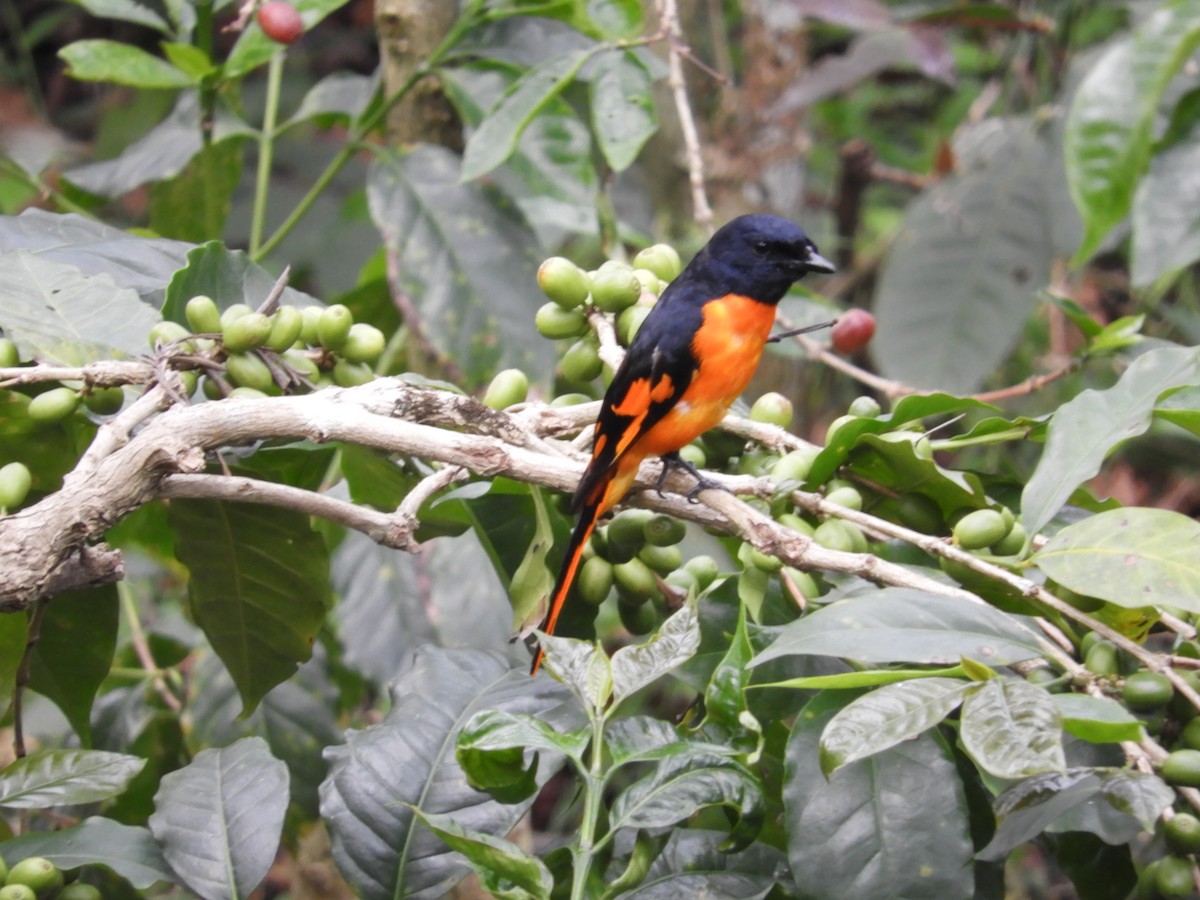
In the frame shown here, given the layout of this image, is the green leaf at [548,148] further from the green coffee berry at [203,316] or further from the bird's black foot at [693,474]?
the green coffee berry at [203,316]

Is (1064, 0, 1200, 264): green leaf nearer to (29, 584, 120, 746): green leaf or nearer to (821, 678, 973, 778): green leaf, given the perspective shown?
(821, 678, 973, 778): green leaf

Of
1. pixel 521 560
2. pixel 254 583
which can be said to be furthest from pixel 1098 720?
pixel 254 583

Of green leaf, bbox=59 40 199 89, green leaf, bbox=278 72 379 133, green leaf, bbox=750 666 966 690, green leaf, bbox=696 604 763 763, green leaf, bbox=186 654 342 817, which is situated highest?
green leaf, bbox=59 40 199 89

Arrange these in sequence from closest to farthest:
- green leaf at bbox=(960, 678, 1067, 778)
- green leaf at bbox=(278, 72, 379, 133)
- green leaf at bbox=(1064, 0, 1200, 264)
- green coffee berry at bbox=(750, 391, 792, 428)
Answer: green leaf at bbox=(960, 678, 1067, 778) < green coffee berry at bbox=(750, 391, 792, 428) < green leaf at bbox=(1064, 0, 1200, 264) < green leaf at bbox=(278, 72, 379, 133)

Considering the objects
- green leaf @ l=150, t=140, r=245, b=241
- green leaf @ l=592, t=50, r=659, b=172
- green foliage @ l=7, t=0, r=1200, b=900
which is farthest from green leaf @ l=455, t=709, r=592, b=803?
green leaf @ l=150, t=140, r=245, b=241

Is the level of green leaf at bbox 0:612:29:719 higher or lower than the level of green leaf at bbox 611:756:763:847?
lower

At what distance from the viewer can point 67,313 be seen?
4.06 feet

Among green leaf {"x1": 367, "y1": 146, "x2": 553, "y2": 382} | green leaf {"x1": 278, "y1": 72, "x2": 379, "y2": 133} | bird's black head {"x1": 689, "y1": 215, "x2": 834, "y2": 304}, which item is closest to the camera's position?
bird's black head {"x1": 689, "y1": 215, "x2": 834, "y2": 304}

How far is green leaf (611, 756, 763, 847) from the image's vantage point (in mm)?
938

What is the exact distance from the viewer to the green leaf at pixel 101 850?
102 centimetres

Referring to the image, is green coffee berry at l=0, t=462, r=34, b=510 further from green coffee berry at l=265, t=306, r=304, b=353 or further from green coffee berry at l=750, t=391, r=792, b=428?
green coffee berry at l=750, t=391, r=792, b=428

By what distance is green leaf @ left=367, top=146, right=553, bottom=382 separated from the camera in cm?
203

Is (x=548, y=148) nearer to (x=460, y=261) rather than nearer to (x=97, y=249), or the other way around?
(x=460, y=261)

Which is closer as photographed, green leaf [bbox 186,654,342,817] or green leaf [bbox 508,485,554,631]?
green leaf [bbox 508,485,554,631]
